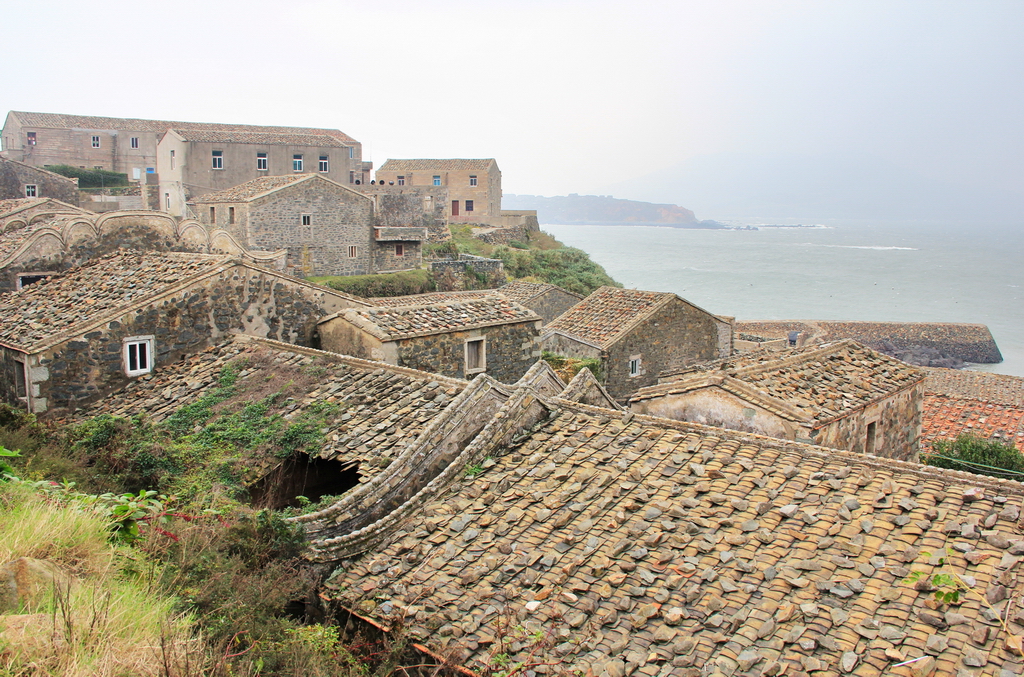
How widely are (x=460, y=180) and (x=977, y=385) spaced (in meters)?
46.8

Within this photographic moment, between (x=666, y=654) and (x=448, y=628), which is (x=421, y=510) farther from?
(x=666, y=654)

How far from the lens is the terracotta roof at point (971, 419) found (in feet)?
84.9

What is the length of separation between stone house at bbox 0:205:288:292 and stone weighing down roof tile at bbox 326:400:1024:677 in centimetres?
1051

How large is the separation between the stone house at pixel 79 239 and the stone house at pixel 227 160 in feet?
79.8

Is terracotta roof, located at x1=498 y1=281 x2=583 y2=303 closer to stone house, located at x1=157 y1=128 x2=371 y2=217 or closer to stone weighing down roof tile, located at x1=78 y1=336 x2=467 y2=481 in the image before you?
stone house, located at x1=157 y1=128 x2=371 y2=217

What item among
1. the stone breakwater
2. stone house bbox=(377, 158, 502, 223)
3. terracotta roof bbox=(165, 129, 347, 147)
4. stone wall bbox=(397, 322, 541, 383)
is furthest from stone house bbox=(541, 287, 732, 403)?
stone house bbox=(377, 158, 502, 223)

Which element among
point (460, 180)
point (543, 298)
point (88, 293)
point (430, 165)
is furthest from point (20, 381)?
point (430, 165)

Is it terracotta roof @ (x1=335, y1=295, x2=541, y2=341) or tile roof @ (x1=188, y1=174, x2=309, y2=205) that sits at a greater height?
tile roof @ (x1=188, y1=174, x2=309, y2=205)

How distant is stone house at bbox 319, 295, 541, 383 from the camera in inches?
574

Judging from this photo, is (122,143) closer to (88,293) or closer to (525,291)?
(525,291)

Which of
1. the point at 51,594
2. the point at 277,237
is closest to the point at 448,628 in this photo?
the point at 51,594

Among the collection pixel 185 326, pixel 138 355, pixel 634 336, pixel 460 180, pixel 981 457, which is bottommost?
pixel 981 457

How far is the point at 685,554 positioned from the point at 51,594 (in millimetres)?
5453

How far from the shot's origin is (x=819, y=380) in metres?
14.3
